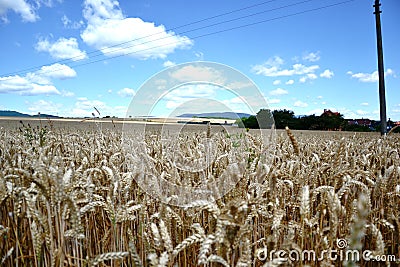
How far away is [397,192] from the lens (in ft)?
7.54

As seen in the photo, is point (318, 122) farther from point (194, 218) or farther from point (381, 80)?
point (194, 218)

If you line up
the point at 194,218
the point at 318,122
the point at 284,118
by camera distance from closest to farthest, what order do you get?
the point at 194,218 < the point at 318,122 < the point at 284,118

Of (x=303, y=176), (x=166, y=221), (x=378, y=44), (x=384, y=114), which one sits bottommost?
(x=166, y=221)

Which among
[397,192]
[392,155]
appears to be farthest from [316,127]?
[397,192]

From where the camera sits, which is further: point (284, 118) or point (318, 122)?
point (284, 118)

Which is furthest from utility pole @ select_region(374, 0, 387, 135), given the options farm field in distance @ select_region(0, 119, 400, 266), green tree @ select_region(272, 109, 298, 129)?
farm field in distance @ select_region(0, 119, 400, 266)

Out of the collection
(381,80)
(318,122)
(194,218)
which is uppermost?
(381,80)

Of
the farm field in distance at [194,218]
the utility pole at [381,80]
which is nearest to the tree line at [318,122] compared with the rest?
the utility pole at [381,80]

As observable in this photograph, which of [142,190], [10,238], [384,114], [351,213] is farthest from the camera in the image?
[384,114]

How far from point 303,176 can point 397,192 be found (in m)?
0.62

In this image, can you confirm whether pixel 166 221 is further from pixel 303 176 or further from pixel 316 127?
pixel 316 127

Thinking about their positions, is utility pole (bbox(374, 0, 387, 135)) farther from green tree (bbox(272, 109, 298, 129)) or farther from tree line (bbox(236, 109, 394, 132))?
green tree (bbox(272, 109, 298, 129))

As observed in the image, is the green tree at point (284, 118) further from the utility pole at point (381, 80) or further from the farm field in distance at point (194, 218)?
the farm field in distance at point (194, 218)

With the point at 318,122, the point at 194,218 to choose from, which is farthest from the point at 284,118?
the point at 194,218
